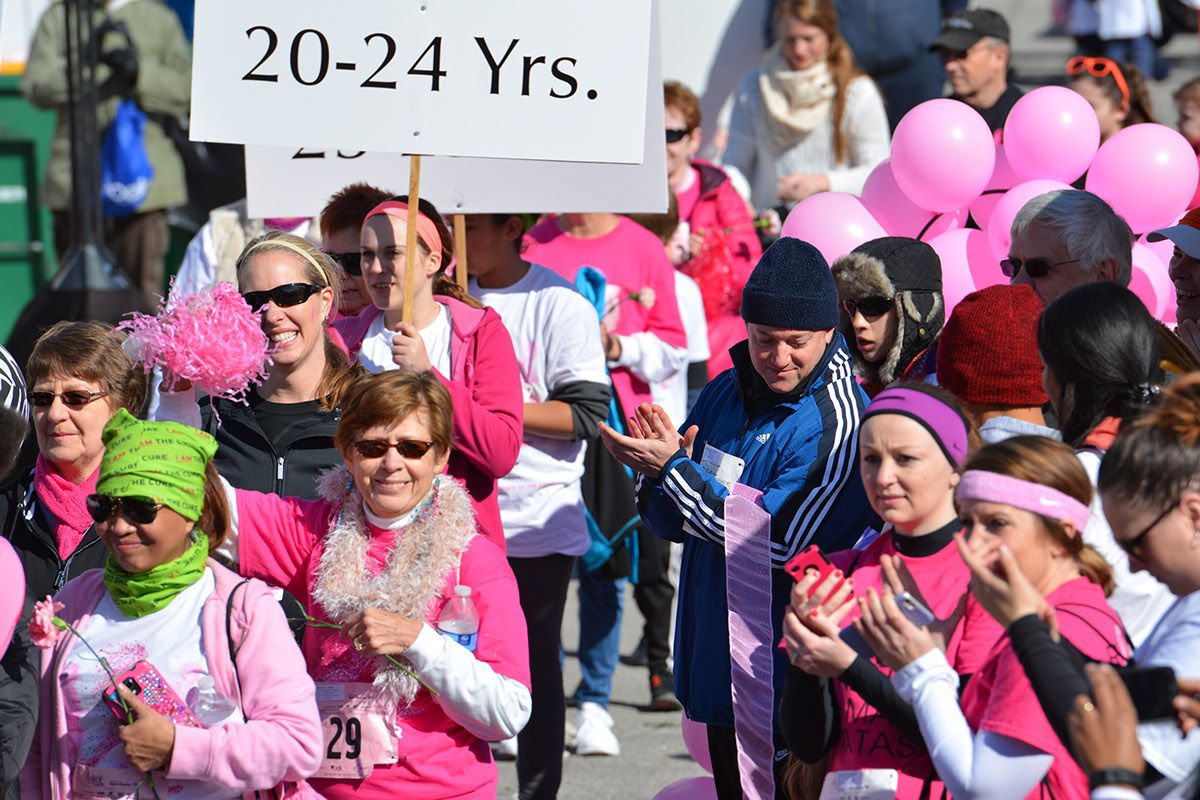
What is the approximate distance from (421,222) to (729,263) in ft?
10.2

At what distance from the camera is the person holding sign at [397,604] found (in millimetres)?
2832

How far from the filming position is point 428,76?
3.72m

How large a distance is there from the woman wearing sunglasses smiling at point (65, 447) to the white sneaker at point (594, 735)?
2.50m

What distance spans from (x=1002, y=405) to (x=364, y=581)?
1422 millimetres

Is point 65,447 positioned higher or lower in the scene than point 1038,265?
lower

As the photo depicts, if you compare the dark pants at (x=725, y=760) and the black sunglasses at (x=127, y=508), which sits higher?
the black sunglasses at (x=127, y=508)

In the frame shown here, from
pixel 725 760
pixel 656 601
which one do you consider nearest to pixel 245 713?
pixel 725 760

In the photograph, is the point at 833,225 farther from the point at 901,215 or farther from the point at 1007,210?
the point at 1007,210

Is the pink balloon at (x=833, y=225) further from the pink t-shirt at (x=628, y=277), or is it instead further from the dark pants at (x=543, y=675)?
the dark pants at (x=543, y=675)

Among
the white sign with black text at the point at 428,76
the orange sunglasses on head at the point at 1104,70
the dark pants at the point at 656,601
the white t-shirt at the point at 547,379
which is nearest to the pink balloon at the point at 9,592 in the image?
the white sign with black text at the point at 428,76

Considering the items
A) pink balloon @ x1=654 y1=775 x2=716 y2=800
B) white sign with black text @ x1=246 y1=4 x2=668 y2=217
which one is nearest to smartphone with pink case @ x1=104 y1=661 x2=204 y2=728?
pink balloon @ x1=654 y1=775 x2=716 y2=800

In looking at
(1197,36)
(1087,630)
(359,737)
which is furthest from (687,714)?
(1197,36)

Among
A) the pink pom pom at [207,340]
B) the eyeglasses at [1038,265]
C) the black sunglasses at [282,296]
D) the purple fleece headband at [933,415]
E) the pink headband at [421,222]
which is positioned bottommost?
the purple fleece headband at [933,415]

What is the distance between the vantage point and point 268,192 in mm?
4445
